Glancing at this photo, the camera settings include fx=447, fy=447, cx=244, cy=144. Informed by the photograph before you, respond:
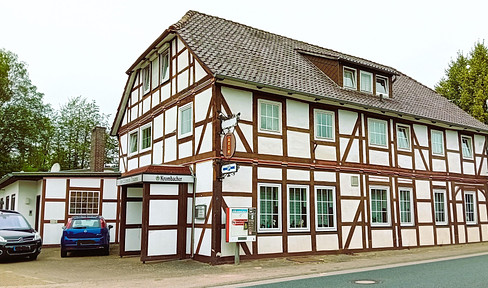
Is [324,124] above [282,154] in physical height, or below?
above

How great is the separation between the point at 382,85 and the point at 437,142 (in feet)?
12.0

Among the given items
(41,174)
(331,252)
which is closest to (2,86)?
(41,174)

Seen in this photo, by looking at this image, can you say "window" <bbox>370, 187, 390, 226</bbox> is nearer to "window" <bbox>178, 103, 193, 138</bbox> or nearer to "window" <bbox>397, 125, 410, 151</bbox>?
"window" <bbox>397, 125, 410, 151</bbox>

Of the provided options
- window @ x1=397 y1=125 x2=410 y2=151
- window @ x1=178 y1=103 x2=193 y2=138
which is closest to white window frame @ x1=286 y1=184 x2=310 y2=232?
window @ x1=178 y1=103 x2=193 y2=138

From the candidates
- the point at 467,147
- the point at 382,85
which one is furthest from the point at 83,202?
the point at 467,147

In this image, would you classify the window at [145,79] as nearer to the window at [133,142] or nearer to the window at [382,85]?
the window at [133,142]

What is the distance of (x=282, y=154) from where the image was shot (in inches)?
581

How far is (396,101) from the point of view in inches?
757

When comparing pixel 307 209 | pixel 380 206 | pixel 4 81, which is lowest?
pixel 307 209

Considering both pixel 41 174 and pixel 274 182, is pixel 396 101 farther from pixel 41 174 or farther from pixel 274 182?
pixel 41 174

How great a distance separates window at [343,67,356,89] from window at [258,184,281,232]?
6065 millimetres

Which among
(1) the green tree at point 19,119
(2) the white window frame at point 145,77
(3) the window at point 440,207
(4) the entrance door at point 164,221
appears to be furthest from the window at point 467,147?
(1) the green tree at point 19,119

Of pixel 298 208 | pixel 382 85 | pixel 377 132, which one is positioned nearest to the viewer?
pixel 298 208

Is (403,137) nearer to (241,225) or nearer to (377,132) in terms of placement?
(377,132)
